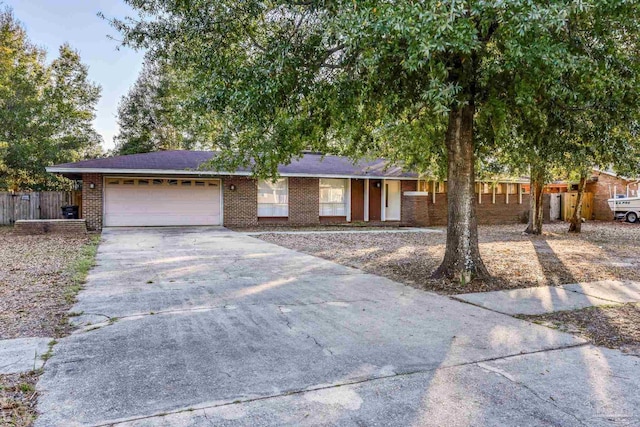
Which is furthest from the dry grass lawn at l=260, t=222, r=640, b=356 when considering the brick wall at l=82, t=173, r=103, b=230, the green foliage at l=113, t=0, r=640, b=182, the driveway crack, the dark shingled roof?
the brick wall at l=82, t=173, r=103, b=230

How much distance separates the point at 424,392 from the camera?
10.5 ft

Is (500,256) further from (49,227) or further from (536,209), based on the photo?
(49,227)

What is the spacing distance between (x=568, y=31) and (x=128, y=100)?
33860 millimetres

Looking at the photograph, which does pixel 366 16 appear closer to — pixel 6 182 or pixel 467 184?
pixel 467 184

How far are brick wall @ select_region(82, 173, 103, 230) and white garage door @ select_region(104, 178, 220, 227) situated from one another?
0.33m

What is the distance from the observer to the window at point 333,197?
21031 mm

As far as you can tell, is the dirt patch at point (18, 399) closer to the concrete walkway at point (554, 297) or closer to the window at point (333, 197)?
the concrete walkway at point (554, 297)

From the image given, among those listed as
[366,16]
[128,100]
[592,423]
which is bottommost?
[592,423]

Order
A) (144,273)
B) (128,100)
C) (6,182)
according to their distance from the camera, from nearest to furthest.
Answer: (144,273) → (6,182) → (128,100)

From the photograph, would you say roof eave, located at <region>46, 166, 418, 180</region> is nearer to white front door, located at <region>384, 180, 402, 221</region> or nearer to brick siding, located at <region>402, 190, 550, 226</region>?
white front door, located at <region>384, 180, 402, 221</region>

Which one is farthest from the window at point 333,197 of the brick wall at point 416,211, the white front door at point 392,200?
the brick wall at point 416,211

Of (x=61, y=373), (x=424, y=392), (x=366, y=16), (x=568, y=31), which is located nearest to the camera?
(x=424, y=392)

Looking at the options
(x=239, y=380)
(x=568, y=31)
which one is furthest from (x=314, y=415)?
(x=568, y=31)

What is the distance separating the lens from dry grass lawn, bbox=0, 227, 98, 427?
9.95ft
